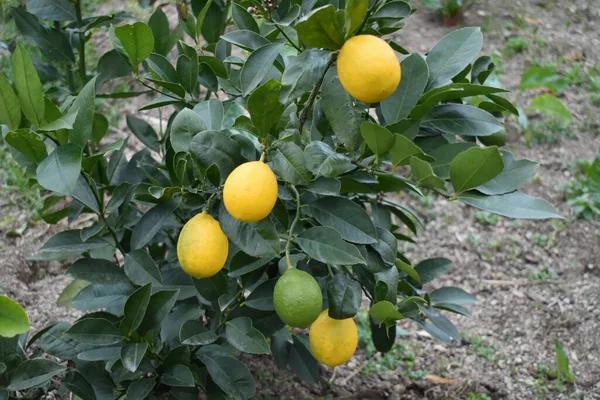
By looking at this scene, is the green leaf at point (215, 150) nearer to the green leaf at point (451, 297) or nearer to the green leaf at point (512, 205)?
the green leaf at point (512, 205)

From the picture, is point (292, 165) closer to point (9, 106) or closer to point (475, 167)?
point (475, 167)

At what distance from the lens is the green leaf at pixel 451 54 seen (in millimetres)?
1099

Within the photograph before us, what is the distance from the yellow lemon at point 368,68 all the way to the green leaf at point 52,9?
1.00 m

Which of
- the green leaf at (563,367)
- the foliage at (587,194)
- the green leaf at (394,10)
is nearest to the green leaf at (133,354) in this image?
the green leaf at (394,10)

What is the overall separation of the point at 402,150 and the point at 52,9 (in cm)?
106

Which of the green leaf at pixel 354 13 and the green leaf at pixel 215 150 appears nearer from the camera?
the green leaf at pixel 354 13

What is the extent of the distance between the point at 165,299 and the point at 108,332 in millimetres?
117

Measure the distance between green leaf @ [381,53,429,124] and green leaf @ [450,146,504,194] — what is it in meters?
0.16

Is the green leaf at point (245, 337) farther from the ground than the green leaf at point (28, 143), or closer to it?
closer to it

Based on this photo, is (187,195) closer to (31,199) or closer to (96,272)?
(96,272)

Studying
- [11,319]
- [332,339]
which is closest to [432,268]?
[332,339]

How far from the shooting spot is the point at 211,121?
44.9 inches

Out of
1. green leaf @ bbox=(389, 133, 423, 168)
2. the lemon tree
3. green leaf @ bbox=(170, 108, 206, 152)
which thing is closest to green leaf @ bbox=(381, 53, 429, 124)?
the lemon tree

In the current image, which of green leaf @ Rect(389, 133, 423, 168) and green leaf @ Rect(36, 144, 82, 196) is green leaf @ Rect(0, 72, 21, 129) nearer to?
green leaf @ Rect(36, 144, 82, 196)
